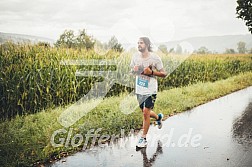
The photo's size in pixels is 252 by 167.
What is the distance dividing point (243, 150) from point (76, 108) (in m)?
3.98

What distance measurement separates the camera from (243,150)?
14.3 ft

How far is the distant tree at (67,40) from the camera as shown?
8.52 meters

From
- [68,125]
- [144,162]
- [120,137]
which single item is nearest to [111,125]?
[120,137]

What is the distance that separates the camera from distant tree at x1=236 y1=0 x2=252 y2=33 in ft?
48.5

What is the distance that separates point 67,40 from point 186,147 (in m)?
5.80

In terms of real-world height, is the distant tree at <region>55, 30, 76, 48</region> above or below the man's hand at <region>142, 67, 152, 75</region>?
above

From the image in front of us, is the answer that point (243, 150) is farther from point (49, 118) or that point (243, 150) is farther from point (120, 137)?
point (49, 118)

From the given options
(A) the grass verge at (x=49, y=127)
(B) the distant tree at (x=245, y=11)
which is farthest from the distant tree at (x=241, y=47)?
(A) the grass verge at (x=49, y=127)

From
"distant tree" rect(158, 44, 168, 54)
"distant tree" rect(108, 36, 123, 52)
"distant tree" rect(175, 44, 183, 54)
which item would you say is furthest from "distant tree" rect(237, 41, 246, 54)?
"distant tree" rect(108, 36, 123, 52)

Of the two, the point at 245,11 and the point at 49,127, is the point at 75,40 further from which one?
the point at 245,11

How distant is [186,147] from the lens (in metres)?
4.59

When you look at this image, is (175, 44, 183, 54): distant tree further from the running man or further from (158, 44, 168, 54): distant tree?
the running man

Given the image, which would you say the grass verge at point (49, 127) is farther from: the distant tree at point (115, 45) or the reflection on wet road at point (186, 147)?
the distant tree at point (115, 45)

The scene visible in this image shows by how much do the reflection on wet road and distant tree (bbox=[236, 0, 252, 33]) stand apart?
990 centimetres
